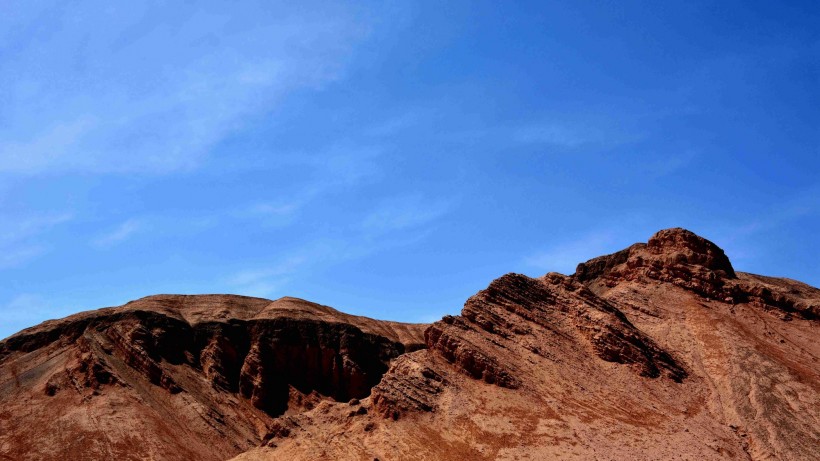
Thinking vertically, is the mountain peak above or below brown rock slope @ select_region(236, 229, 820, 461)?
above

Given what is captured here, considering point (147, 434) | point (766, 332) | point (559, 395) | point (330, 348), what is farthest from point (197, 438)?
point (766, 332)

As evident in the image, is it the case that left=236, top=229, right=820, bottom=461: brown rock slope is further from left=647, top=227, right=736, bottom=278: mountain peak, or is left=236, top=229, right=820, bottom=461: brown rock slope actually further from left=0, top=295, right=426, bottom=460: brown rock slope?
left=0, top=295, right=426, bottom=460: brown rock slope

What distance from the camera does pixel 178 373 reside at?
8775 centimetres

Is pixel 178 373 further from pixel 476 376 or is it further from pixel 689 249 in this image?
pixel 689 249

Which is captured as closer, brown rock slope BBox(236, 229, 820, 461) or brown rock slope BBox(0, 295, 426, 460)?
brown rock slope BBox(236, 229, 820, 461)

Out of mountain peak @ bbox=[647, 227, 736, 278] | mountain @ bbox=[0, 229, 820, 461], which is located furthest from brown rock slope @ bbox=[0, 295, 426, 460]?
mountain peak @ bbox=[647, 227, 736, 278]

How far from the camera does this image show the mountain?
168 feet

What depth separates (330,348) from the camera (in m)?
97.0

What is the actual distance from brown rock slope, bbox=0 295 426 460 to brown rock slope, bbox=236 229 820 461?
23.5 m

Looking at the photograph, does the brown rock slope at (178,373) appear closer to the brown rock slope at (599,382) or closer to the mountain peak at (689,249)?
Result: the brown rock slope at (599,382)

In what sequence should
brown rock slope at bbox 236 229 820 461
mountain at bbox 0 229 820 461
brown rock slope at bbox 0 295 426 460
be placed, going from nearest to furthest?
1. brown rock slope at bbox 236 229 820 461
2. mountain at bbox 0 229 820 461
3. brown rock slope at bbox 0 295 426 460

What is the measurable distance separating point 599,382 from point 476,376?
8367 millimetres

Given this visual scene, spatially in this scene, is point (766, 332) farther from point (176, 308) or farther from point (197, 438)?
point (176, 308)

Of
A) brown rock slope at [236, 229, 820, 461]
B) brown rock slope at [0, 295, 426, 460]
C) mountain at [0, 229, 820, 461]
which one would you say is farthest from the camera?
brown rock slope at [0, 295, 426, 460]
